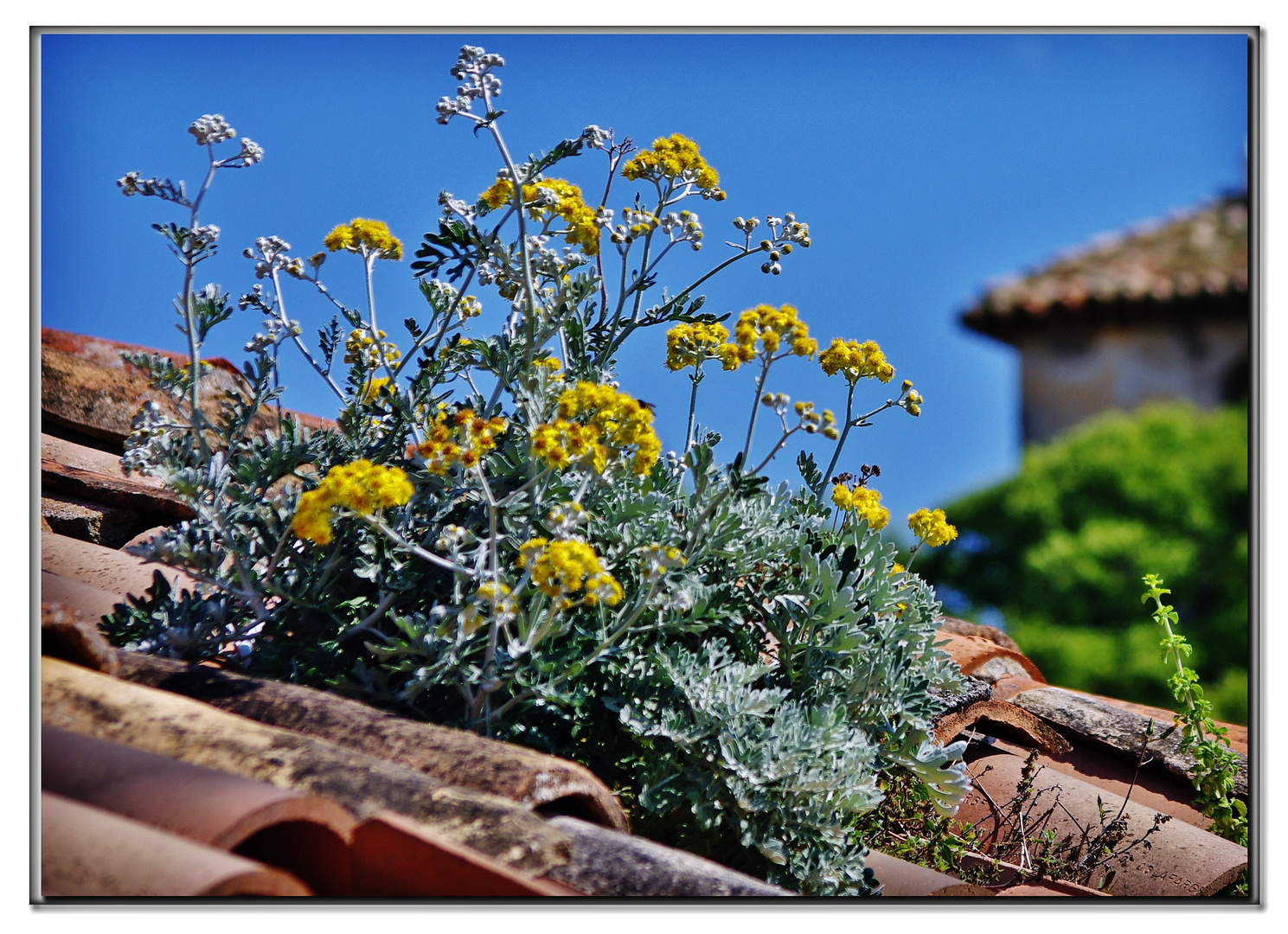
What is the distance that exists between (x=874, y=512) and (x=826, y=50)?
Answer: 131 centimetres

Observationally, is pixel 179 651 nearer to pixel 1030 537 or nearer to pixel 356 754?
pixel 356 754

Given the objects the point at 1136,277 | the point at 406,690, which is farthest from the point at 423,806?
the point at 1136,277

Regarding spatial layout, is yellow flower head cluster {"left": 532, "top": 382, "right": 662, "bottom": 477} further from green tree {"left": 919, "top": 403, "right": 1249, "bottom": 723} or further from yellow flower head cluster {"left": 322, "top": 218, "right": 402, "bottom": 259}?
green tree {"left": 919, "top": 403, "right": 1249, "bottom": 723}

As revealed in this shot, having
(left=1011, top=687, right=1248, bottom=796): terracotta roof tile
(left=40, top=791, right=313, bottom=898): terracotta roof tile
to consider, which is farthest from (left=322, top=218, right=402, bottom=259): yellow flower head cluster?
(left=1011, top=687, right=1248, bottom=796): terracotta roof tile

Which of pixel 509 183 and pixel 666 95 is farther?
pixel 666 95

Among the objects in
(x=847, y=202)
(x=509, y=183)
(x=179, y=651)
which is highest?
(x=847, y=202)

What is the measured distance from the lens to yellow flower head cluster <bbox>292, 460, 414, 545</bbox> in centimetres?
200

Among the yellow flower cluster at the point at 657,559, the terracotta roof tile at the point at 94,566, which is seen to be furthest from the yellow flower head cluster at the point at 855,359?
the terracotta roof tile at the point at 94,566

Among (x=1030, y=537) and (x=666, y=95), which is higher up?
(x=666, y=95)

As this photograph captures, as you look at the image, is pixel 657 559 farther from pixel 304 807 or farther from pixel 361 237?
pixel 361 237

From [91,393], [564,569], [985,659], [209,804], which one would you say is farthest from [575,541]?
[91,393]

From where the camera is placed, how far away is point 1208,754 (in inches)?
117

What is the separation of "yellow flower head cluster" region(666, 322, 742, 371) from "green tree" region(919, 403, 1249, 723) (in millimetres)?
5848

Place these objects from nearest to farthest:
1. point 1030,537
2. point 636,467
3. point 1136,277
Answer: point 636,467, point 1030,537, point 1136,277
